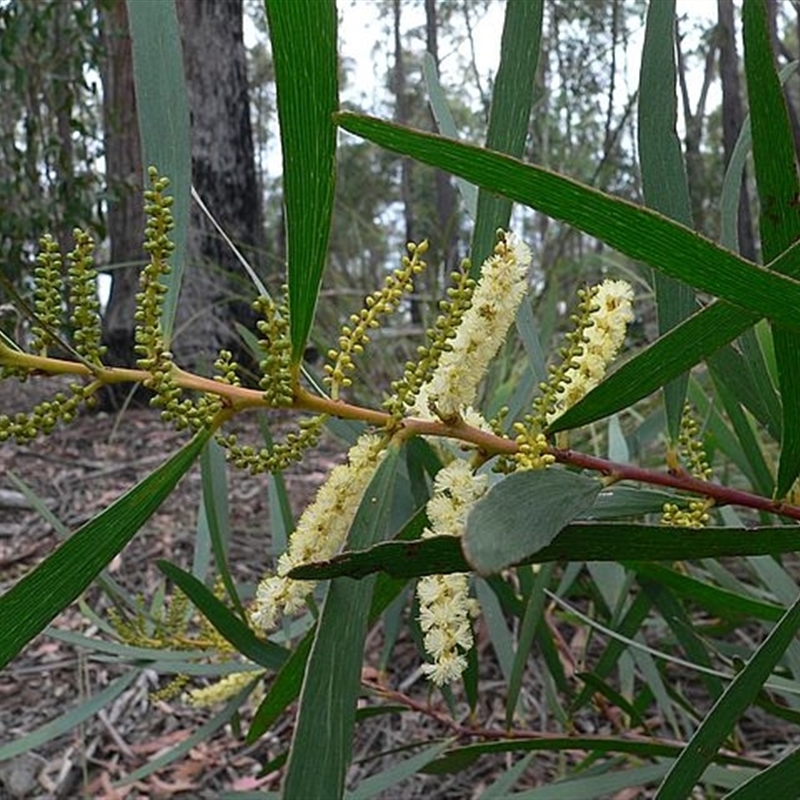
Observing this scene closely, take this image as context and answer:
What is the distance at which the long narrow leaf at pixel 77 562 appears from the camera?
1.32 feet

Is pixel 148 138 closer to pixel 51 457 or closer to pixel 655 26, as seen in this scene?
pixel 655 26

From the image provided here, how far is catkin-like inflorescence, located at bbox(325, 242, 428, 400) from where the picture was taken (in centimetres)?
44

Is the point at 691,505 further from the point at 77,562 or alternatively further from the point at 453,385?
the point at 77,562

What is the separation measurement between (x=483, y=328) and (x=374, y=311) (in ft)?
0.18

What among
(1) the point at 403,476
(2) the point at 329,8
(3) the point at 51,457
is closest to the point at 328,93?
(2) the point at 329,8

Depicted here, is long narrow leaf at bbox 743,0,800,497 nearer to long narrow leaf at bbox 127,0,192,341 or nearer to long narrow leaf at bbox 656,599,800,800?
long narrow leaf at bbox 656,599,800,800

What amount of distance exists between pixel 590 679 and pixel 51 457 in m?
2.31

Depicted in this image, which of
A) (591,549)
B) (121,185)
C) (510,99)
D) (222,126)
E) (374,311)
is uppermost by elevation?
(222,126)

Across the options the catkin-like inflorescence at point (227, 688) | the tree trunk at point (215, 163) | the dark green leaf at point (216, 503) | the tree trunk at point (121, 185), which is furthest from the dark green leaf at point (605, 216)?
the tree trunk at point (121, 185)

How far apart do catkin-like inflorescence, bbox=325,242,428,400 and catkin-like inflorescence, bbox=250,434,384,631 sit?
3 centimetres

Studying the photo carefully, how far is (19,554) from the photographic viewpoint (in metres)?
2.10

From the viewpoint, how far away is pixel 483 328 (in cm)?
42

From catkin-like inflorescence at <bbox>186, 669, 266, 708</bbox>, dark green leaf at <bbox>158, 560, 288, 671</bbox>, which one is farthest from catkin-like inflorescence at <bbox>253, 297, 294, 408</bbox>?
catkin-like inflorescence at <bbox>186, 669, 266, 708</bbox>

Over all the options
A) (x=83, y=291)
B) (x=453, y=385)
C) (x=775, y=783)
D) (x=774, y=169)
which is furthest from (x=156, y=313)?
(x=775, y=783)
